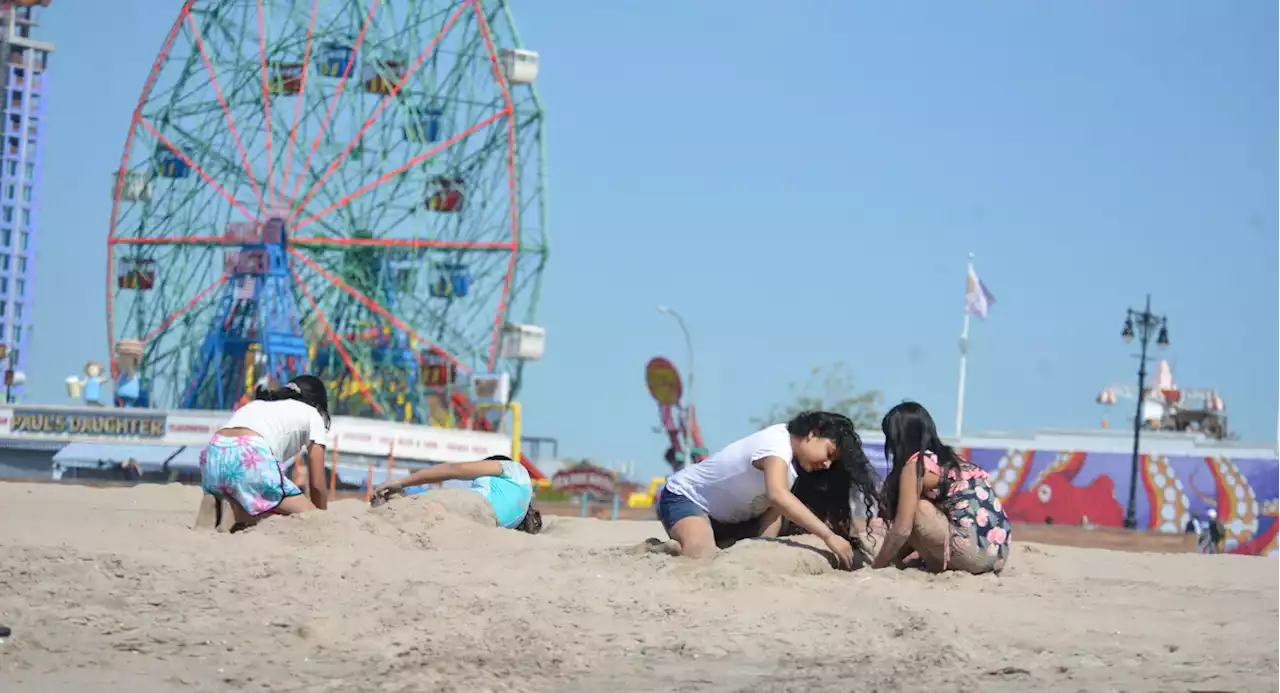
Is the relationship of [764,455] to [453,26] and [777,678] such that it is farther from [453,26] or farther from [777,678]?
[453,26]

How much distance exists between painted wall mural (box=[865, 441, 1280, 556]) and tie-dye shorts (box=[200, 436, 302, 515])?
29.1 meters

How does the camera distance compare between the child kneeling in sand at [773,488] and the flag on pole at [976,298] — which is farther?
the flag on pole at [976,298]

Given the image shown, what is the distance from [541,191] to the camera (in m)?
51.4

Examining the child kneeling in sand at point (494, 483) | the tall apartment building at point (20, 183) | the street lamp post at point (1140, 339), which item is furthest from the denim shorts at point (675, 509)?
the tall apartment building at point (20, 183)

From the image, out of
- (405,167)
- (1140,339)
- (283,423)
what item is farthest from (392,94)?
(283,423)

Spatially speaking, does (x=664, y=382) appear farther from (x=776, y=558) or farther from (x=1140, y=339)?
(x=776, y=558)

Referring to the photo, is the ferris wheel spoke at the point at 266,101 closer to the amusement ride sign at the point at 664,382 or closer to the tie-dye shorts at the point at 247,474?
the amusement ride sign at the point at 664,382

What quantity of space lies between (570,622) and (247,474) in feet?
10.1

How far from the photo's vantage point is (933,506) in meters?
7.38

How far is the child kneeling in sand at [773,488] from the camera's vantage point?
24.0 ft

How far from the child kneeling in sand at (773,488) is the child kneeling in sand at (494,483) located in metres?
1.89

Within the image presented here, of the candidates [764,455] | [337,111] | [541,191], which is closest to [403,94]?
[337,111]

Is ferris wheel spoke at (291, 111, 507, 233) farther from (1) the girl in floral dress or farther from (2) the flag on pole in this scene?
(1) the girl in floral dress

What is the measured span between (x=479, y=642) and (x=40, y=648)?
142 centimetres
